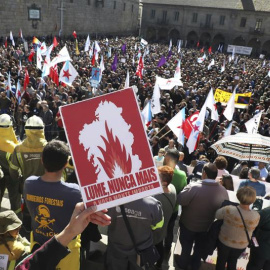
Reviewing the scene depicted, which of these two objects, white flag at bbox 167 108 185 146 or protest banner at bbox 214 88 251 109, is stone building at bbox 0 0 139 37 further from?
white flag at bbox 167 108 185 146

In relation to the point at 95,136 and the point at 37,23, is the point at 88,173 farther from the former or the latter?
the point at 37,23

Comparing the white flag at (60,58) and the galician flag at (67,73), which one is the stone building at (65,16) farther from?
the galician flag at (67,73)

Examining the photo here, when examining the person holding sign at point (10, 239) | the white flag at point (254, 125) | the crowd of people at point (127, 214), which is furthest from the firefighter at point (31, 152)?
the white flag at point (254, 125)

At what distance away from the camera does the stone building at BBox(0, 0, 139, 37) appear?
25995 millimetres

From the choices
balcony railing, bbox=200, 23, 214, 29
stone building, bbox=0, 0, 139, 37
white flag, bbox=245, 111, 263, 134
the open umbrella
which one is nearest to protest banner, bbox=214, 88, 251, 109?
white flag, bbox=245, 111, 263, 134

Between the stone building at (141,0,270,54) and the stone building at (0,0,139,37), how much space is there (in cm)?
469

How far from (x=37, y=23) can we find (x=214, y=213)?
97.7ft

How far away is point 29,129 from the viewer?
3.38 m

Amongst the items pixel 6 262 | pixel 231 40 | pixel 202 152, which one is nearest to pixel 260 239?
pixel 6 262

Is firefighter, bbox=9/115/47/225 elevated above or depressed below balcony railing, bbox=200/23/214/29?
above

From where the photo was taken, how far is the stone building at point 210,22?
44531 mm

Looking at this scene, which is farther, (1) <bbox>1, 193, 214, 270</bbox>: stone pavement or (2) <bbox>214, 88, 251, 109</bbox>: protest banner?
(2) <bbox>214, 88, 251, 109</bbox>: protest banner

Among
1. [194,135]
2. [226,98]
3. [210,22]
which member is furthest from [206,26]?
[194,135]

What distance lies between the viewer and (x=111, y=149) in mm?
1656
